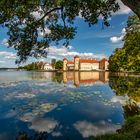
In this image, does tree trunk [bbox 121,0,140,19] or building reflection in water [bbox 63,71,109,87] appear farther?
building reflection in water [bbox 63,71,109,87]

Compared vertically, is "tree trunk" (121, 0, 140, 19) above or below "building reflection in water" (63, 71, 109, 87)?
above

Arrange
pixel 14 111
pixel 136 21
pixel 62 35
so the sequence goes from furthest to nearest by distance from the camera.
→ pixel 136 21 → pixel 14 111 → pixel 62 35

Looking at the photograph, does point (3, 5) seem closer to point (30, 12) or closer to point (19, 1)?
point (19, 1)

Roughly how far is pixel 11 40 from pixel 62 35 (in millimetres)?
2212

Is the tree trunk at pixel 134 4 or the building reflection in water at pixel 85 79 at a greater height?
the tree trunk at pixel 134 4

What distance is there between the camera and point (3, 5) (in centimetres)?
958

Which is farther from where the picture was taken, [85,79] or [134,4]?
[85,79]

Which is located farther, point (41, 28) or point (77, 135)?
point (77, 135)

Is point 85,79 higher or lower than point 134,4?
lower

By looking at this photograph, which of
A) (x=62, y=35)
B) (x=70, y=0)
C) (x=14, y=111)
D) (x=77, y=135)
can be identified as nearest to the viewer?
(x=70, y=0)

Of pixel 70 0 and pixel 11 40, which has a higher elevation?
pixel 70 0

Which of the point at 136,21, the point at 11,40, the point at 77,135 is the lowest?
the point at 77,135

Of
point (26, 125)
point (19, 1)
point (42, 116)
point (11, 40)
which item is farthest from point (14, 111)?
point (19, 1)

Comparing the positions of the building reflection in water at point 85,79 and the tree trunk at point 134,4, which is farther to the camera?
the building reflection in water at point 85,79
